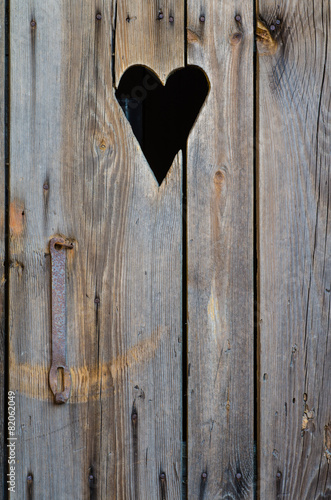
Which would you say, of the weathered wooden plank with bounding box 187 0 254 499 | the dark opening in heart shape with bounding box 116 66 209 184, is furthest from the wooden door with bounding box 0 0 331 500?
the dark opening in heart shape with bounding box 116 66 209 184

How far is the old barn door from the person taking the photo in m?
1.08

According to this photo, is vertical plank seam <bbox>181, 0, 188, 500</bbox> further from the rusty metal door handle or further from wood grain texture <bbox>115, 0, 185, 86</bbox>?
the rusty metal door handle

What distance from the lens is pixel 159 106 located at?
1341 millimetres

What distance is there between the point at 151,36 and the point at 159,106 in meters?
0.26

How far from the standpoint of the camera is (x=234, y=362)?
3.57ft

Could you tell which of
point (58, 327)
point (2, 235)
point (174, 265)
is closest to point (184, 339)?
point (174, 265)

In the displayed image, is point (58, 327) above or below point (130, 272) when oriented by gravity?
below

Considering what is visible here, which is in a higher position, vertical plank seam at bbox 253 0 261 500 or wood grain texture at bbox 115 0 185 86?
wood grain texture at bbox 115 0 185 86

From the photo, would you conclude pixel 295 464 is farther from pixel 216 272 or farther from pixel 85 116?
pixel 85 116

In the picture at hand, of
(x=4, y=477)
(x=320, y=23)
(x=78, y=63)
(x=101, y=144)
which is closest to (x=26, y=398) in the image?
(x=4, y=477)

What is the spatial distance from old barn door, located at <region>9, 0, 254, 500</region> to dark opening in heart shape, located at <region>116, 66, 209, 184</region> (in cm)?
15

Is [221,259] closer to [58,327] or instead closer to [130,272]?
[130,272]

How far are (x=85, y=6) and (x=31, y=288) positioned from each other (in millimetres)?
631

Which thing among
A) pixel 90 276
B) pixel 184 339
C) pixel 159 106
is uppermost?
pixel 159 106
